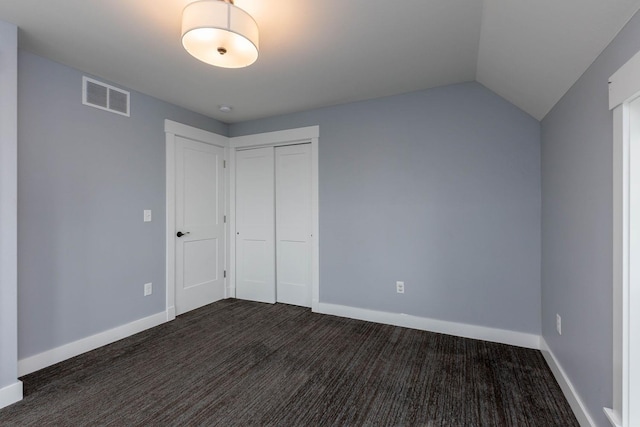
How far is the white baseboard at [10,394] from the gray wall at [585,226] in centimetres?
342

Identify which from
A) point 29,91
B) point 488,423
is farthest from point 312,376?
point 29,91

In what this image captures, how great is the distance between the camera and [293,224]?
154 inches

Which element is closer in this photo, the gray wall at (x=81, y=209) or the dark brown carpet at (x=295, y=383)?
the dark brown carpet at (x=295, y=383)

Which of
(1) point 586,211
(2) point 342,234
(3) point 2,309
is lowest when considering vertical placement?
(3) point 2,309

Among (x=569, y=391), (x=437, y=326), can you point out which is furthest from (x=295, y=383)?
(x=569, y=391)

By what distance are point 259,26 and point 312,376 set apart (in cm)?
253

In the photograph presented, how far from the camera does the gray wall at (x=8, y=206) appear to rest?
6.20 feet

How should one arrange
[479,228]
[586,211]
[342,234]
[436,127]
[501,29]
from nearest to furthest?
[586,211]
[501,29]
[479,228]
[436,127]
[342,234]

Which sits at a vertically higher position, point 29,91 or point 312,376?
point 29,91

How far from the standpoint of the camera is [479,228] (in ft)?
9.31

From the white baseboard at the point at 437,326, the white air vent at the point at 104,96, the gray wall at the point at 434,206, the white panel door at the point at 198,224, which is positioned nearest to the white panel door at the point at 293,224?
the gray wall at the point at 434,206

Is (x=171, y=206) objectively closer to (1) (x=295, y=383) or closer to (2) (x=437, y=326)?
(1) (x=295, y=383)

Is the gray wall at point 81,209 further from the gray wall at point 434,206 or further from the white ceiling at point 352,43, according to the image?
the gray wall at point 434,206

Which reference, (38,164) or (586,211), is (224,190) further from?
(586,211)
